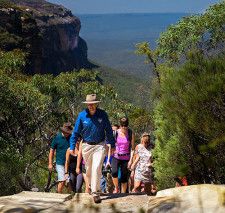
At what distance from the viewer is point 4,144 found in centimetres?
1223

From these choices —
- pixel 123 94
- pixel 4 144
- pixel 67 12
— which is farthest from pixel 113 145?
pixel 67 12

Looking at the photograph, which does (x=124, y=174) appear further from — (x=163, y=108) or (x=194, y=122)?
(x=194, y=122)

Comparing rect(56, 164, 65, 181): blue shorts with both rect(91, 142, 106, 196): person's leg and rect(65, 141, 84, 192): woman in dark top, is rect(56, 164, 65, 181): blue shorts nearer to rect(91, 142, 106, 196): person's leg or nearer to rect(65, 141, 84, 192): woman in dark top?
rect(65, 141, 84, 192): woman in dark top

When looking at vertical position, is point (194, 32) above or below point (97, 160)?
above

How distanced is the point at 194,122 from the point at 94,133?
1.69 metres

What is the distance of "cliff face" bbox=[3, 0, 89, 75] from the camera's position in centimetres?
12538

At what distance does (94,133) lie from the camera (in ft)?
18.6

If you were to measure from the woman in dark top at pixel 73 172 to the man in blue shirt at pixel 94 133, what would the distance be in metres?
1.15

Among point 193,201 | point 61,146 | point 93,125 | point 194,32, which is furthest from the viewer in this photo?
point 194,32

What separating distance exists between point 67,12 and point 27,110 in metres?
161

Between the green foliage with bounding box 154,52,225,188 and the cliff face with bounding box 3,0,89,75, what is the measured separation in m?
101

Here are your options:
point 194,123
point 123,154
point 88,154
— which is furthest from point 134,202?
point 123,154

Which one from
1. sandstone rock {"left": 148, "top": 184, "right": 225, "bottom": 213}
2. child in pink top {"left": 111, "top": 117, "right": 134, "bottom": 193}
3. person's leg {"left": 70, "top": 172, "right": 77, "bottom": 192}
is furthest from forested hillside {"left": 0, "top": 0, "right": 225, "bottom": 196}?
person's leg {"left": 70, "top": 172, "right": 77, "bottom": 192}

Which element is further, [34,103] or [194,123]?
[34,103]
